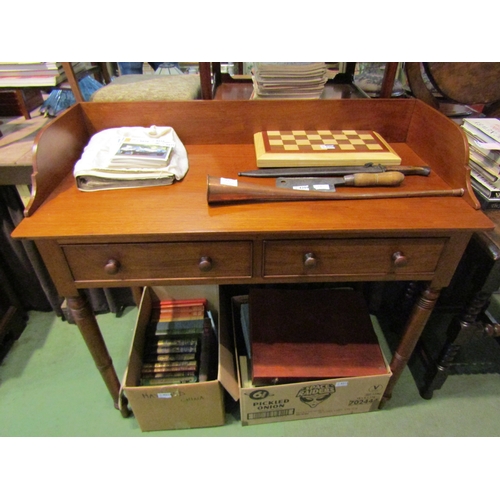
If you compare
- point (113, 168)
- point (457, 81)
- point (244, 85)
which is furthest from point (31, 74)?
point (457, 81)

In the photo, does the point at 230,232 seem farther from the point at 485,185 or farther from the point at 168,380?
the point at 485,185

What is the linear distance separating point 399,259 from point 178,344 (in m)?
0.85

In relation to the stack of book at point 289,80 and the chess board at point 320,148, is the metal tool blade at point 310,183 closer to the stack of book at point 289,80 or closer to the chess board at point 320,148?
the chess board at point 320,148

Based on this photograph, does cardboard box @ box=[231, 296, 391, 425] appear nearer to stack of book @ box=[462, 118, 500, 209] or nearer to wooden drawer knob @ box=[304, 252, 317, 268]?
wooden drawer knob @ box=[304, 252, 317, 268]

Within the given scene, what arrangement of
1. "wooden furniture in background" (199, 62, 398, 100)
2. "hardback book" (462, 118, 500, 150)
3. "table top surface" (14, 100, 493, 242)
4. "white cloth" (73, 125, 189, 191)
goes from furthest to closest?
"wooden furniture in background" (199, 62, 398, 100)
"hardback book" (462, 118, 500, 150)
"white cloth" (73, 125, 189, 191)
"table top surface" (14, 100, 493, 242)

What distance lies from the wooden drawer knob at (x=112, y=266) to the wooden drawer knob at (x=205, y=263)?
0.20 m

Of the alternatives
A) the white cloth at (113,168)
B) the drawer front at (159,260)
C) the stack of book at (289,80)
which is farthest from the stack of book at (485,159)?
the white cloth at (113,168)

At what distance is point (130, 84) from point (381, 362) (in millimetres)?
1325

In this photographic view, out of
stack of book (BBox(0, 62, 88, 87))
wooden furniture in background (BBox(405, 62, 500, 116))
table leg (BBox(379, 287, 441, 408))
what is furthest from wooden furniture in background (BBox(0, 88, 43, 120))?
table leg (BBox(379, 287, 441, 408))

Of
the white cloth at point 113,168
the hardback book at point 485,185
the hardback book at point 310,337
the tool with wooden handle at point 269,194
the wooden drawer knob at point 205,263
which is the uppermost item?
the white cloth at point 113,168

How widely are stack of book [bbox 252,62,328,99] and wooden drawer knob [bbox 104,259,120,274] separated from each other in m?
0.72

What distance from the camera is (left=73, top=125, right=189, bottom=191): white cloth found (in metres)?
0.90

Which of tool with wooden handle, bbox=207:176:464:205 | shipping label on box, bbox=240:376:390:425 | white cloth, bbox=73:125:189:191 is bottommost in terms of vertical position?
shipping label on box, bbox=240:376:390:425

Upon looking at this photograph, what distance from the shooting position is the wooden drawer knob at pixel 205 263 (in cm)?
83
